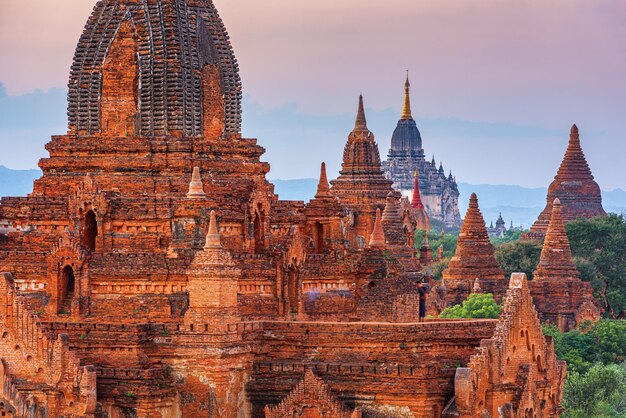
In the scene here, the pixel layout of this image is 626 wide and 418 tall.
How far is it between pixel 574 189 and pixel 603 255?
535 inches

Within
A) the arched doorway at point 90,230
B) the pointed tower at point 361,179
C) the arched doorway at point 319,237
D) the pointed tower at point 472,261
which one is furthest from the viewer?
the pointed tower at point 361,179

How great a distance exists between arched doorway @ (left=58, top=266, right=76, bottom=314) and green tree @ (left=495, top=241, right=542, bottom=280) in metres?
57.2

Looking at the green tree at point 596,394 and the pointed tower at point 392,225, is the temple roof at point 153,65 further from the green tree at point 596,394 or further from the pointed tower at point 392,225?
the pointed tower at point 392,225

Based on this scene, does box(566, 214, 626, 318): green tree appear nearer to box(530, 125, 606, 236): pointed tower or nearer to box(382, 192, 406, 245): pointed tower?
box(530, 125, 606, 236): pointed tower

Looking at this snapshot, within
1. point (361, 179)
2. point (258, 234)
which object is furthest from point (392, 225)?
point (258, 234)

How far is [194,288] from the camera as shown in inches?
1943

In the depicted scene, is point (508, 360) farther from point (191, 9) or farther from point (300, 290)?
point (191, 9)

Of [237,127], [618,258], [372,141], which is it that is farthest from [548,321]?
[237,127]

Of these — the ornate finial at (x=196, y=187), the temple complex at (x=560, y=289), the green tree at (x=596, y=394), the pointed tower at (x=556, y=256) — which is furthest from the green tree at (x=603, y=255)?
the ornate finial at (x=196, y=187)

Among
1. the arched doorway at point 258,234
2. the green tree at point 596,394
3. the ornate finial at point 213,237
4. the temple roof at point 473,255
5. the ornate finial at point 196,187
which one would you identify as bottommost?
the green tree at point 596,394

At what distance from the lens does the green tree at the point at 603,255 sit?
104 metres

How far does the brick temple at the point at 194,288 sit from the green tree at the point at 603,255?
154ft

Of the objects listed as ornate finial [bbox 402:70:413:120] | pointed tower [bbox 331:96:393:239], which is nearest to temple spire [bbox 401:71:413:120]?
ornate finial [bbox 402:70:413:120]

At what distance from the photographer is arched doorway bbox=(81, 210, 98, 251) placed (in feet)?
171
